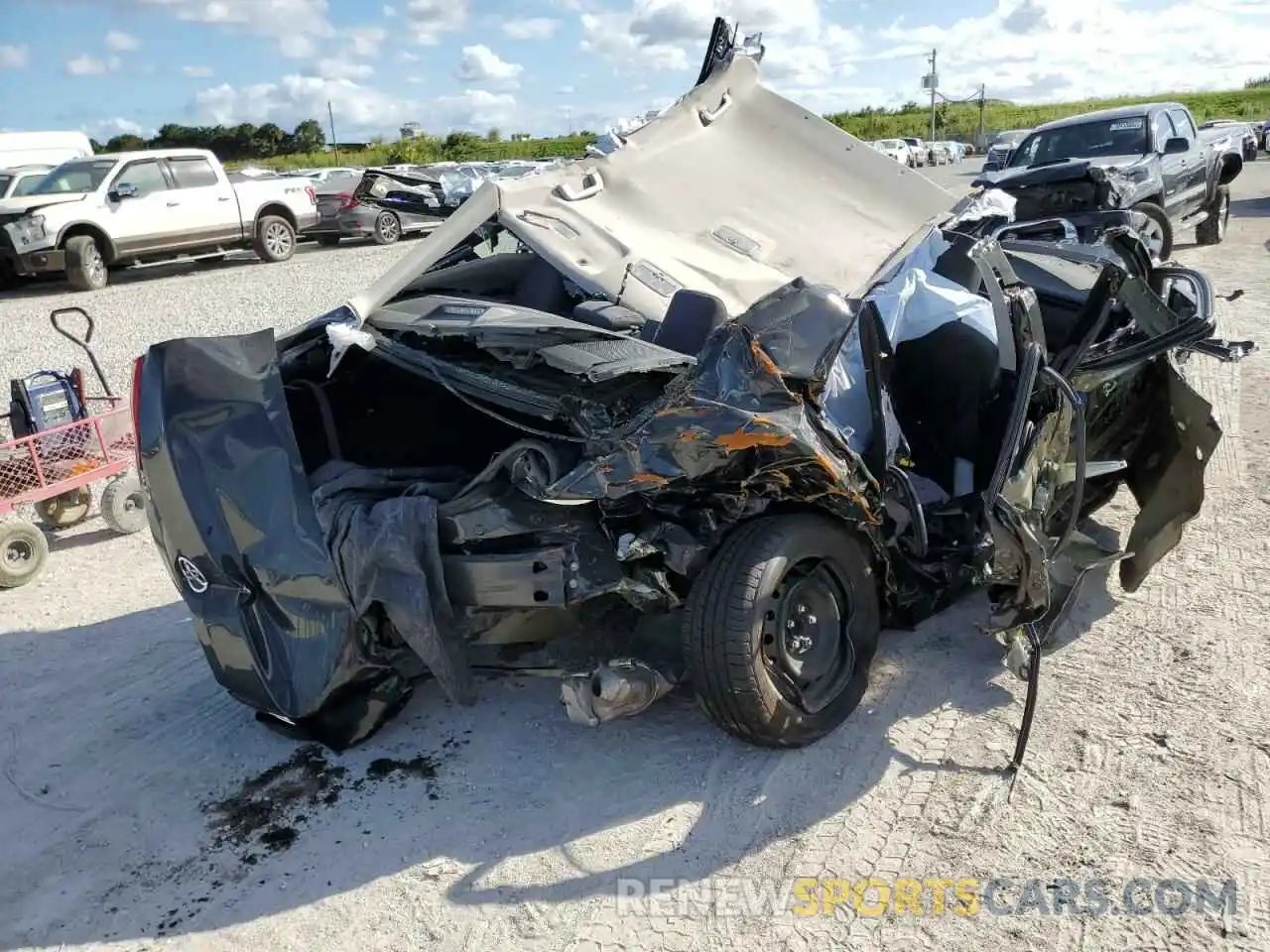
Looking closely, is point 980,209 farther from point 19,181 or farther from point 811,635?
point 19,181

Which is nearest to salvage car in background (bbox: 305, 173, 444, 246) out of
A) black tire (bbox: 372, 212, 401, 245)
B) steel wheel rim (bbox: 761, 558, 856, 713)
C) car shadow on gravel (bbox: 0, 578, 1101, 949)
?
black tire (bbox: 372, 212, 401, 245)

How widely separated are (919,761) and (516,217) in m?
2.39

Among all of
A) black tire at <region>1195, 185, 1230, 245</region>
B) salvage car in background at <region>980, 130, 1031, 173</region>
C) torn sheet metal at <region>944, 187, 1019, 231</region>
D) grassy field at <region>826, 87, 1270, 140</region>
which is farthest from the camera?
grassy field at <region>826, 87, 1270, 140</region>

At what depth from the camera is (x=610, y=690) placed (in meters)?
3.29

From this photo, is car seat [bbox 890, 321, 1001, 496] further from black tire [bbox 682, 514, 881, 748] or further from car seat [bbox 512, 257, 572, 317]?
car seat [bbox 512, 257, 572, 317]

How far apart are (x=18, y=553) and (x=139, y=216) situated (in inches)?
450

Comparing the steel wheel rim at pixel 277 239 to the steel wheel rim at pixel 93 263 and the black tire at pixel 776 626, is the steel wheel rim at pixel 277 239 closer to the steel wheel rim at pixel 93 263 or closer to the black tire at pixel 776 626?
the steel wheel rim at pixel 93 263

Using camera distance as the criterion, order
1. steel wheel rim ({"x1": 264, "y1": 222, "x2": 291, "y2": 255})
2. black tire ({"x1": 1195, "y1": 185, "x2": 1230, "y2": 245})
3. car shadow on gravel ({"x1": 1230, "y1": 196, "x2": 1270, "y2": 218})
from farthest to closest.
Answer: car shadow on gravel ({"x1": 1230, "y1": 196, "x2": 1270, "y2": 218}), steel wheel rim ({"x1": 264, "y1": 222, "x2": 291, "y2": 255}), black tire ({"x1": 1195, "y1": 185, "x2": 1230, "y2": 245})

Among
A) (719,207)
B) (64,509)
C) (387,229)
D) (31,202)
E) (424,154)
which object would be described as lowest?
(64,509)

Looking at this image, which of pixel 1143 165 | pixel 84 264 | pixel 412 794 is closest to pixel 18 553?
pixel 412 794

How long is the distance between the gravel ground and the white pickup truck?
11815 mm

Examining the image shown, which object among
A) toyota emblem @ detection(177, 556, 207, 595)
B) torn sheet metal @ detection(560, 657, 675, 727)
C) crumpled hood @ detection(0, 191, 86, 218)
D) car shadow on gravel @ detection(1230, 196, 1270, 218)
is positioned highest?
crumpled hood @ detection(0, 191, 86, 218)

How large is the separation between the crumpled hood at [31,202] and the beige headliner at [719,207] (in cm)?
1313

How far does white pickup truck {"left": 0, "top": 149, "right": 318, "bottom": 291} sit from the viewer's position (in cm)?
1415
